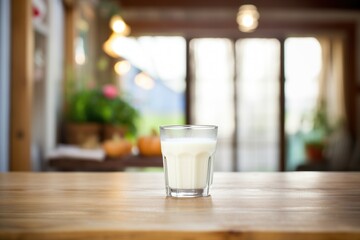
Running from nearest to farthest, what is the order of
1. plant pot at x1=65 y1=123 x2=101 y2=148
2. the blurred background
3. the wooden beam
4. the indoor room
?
the indoor room < the wooden beam < plant pot at x1=65 y1=123 x2=101 y2=148 < the blurred background

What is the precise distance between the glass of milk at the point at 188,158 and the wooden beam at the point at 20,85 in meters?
2.00

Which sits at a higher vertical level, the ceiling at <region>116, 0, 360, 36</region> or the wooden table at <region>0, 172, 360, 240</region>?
the ceiling at <region>116, 0, 360, 36</region>

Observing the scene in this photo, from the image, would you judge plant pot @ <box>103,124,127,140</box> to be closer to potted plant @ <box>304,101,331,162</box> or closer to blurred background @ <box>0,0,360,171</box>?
blurred background @ <box>0,0,360,171</box>

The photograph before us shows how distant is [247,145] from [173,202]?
7.03m

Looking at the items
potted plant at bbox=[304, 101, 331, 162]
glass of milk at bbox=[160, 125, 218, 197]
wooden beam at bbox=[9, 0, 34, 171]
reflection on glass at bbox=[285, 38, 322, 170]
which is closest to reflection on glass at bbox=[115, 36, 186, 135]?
reflection on glass at bbox=[285, 38, 322, 170]

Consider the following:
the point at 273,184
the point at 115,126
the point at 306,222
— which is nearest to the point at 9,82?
the point at 115,126

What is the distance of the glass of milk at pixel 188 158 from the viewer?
3.67 ft

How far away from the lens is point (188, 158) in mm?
1131

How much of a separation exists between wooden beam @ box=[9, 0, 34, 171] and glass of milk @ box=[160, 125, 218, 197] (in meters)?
2.00

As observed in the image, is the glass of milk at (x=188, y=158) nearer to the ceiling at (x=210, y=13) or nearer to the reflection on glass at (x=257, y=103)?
the ceiling at (x=210, y=13)

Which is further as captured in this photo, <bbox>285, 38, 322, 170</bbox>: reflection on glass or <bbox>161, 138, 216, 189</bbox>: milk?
<bbox>285, 38, 322, 170</bbox>: reflection on glass

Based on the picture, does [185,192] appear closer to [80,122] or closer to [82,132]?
[82,132]

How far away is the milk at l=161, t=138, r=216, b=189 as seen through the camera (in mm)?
1119

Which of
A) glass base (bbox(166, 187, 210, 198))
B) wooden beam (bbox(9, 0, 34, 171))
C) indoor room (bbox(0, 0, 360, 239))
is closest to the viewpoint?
indoor room (bbox(0, 0, 360, 239))
